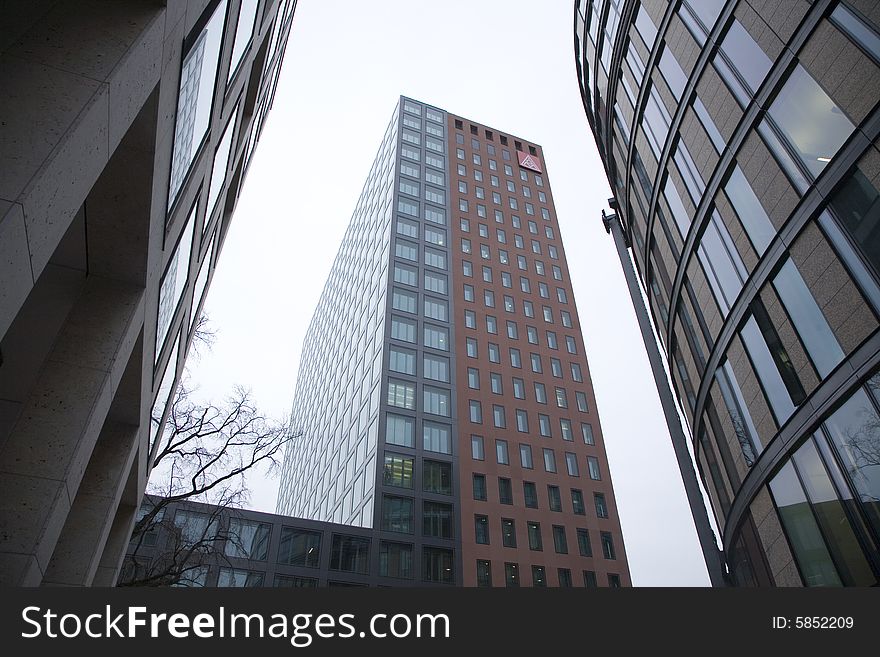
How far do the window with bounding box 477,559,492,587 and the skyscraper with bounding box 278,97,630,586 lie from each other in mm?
108

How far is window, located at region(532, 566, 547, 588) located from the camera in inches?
1933

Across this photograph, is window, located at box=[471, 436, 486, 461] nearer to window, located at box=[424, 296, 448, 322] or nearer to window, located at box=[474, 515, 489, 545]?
window, located at box=[474, 515, 489, 545]

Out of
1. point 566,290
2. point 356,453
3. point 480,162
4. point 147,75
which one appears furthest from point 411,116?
point 147,75

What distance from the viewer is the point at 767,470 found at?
1441 centimetres

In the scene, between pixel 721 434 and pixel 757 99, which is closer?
pixel 757 99

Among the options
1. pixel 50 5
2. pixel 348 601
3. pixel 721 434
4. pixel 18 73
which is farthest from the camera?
pixel 721 434

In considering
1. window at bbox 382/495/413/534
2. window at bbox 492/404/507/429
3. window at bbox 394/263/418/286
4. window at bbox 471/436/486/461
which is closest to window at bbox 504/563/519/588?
window at bbox 382/495/413/534

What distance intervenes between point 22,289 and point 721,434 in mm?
17655

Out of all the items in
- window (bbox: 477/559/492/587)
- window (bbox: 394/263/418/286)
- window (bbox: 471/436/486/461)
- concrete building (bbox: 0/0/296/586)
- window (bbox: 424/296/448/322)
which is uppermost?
window (bbox: 394/263/418/286)

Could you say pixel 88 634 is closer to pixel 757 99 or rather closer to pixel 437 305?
pixel 757 99

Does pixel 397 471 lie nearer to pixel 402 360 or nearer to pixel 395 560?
pixel 395 560

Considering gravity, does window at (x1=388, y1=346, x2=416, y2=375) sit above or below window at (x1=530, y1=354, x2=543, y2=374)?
below

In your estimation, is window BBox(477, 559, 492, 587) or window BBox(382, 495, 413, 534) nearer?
window BBox(477, 559, 492, 587)

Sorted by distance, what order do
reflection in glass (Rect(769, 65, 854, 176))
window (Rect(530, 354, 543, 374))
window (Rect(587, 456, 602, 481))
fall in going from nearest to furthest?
reflection in glass (Rect(769, 65, 854, 176)), window (Rect(587, 456, 602, 481)), window (Rect(530, 354, 543, 374))
